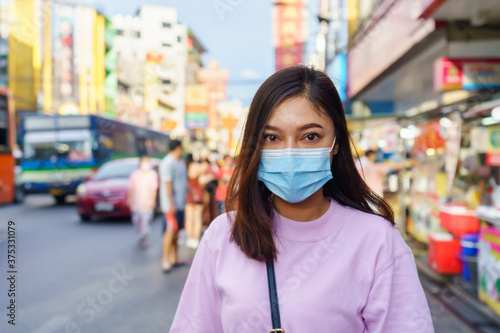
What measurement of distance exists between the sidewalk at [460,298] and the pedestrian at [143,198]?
4.84 meters

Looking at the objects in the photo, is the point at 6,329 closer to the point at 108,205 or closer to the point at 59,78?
the point at 108,205

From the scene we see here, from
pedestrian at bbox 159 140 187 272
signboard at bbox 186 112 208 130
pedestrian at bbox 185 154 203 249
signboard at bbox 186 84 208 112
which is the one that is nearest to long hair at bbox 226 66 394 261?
pedestrian at bbox 159 140 187 272

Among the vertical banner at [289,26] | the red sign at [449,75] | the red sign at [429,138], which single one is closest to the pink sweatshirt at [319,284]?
the red sign at [429,138]

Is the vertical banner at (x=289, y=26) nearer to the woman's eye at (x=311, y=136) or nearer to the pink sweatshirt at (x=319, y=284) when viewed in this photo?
the woman's eye at (x=311, y=136)

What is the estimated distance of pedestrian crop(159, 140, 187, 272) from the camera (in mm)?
6586

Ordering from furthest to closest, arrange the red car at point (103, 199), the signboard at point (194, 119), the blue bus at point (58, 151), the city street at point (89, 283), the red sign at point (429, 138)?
the signboard at point (194, 119) < the blue bus at point (58, 151) < the red car at point (103, 199) < the red sign at point (429, 138) < the city street at point (89, 283)

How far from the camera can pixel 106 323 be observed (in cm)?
447

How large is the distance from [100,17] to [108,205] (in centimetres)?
3131

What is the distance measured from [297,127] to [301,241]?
1.23ft

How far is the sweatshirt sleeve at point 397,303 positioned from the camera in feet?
4.48

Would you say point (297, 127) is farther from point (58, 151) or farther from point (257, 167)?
point (58, 151)

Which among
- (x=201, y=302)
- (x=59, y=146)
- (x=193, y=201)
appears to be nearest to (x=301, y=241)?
(x=201, y=302)

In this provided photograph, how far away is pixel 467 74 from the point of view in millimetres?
8078

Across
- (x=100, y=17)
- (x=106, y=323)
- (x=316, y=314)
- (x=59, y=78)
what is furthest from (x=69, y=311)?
(x=100, y=17)
